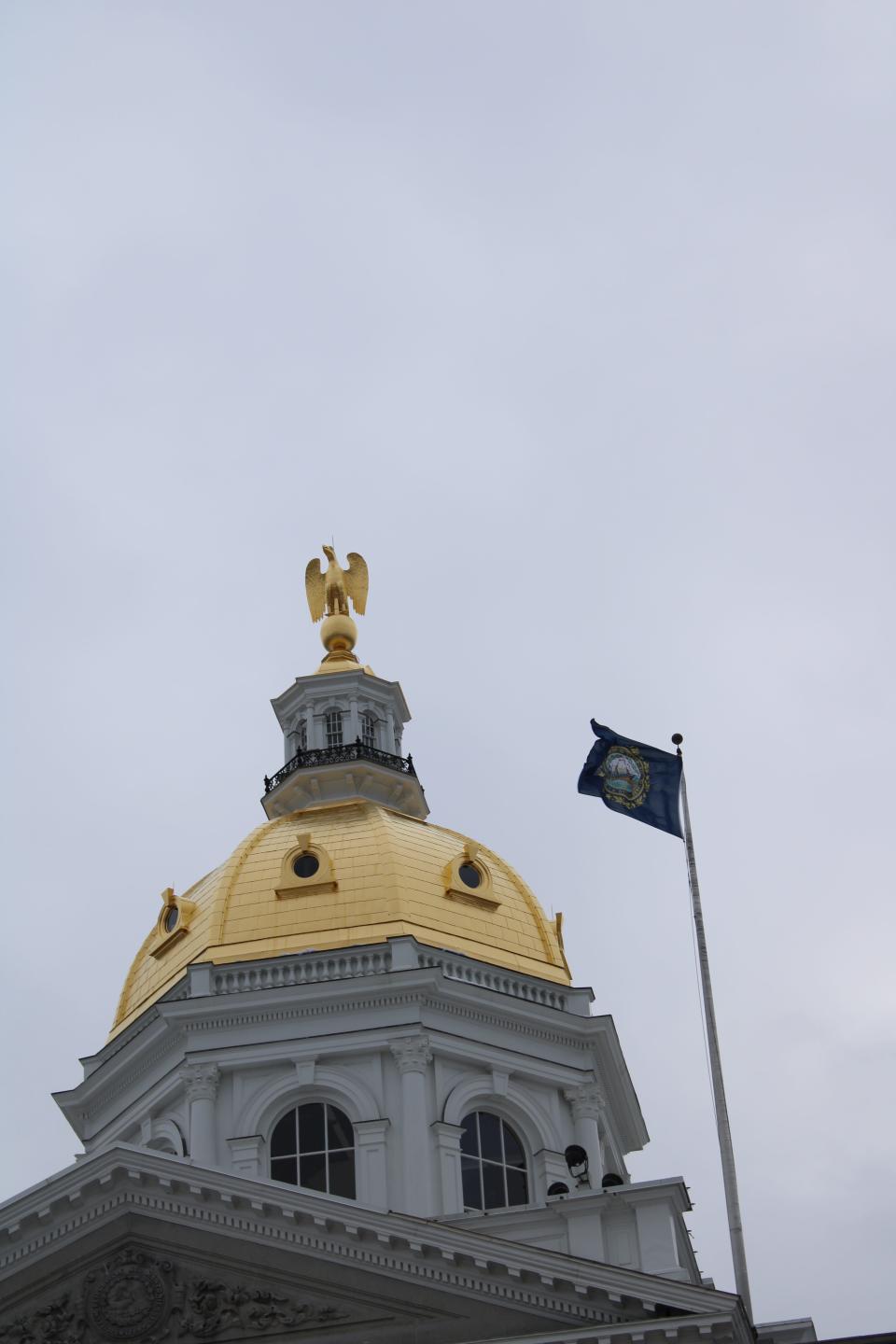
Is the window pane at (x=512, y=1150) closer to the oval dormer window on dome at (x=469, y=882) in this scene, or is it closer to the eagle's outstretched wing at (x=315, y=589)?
the oval dormer window on dome at (x=469, y=882)

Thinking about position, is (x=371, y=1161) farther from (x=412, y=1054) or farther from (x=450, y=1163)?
(x=412, y=1054)

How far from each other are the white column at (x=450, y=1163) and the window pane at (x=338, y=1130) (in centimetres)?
176

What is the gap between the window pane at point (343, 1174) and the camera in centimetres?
4297

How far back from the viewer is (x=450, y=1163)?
43.2 meters

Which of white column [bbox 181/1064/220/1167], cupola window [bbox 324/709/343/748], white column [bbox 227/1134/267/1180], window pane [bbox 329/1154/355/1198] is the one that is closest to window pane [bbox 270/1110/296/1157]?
white column [bbox 227/1134/267/1180]

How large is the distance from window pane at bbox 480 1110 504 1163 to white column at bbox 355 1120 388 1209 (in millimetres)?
2382

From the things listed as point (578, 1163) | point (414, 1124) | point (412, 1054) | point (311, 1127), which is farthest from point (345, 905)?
point (578, 1163)

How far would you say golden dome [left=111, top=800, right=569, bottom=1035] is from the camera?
1844 inches

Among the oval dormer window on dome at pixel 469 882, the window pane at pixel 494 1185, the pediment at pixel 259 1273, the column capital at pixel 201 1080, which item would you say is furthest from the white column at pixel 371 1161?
the pediment at pixel 259 1273

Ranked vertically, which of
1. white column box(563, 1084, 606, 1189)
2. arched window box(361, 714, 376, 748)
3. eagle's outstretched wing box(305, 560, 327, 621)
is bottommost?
white column box(563, 1084, 606, 1189)

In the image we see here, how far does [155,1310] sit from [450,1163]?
13.4 metres

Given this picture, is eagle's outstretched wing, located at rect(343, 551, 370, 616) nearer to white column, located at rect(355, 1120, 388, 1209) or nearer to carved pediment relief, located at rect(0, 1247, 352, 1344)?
white column, located at rect(355, 1120, 388, 1209)

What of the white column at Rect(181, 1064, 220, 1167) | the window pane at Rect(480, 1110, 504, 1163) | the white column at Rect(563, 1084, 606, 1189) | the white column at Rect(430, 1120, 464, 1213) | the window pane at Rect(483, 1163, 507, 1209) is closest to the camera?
the white column at Rect(430, 1120, 464, 1213)

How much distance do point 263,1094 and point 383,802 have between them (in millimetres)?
11551
